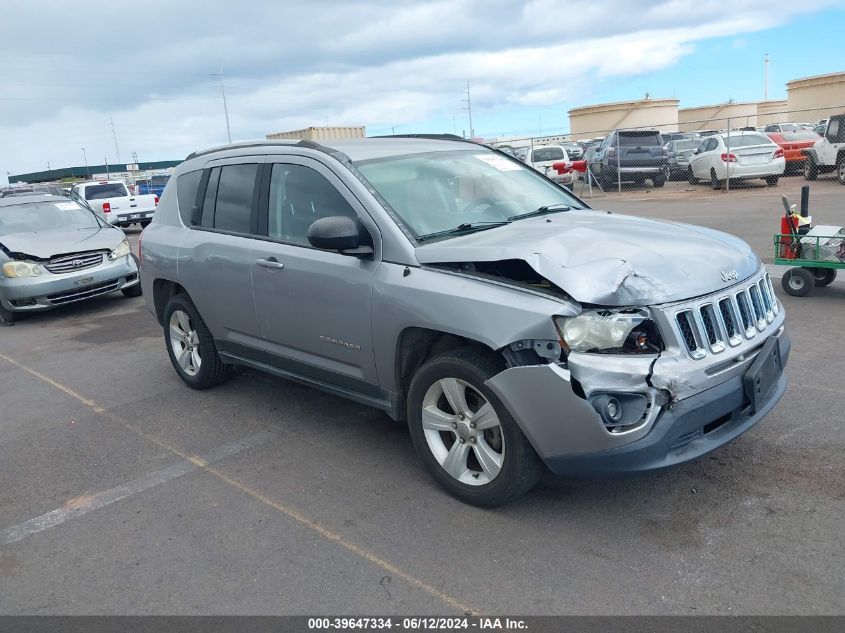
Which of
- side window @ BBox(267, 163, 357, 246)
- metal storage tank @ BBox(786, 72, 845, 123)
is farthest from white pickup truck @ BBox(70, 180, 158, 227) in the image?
metal storage tank @ BBox(786, 72, 845, 123)

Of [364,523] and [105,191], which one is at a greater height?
[105,191]

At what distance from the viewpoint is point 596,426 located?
129 inches

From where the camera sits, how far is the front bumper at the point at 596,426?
10.8ft

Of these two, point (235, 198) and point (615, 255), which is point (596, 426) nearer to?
point (615, 255)

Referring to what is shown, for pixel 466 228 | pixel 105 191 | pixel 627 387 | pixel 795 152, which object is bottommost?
pixel 627 387

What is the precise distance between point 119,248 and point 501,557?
888 centimetres

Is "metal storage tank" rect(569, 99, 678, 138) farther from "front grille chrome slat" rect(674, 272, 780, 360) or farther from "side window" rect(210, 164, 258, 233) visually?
"front grille chrome slat" rect(674, 272, 780, 360)

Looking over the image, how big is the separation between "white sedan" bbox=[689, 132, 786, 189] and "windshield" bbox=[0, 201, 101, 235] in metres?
16.9

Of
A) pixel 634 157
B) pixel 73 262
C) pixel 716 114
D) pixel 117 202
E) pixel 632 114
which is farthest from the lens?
pixel 716 114

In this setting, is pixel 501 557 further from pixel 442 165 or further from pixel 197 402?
pixel 197 402

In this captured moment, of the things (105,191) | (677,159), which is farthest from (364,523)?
(677,159)

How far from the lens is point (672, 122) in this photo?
184 ft

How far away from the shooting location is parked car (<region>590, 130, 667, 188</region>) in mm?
23406

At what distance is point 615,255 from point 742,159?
759 inches
